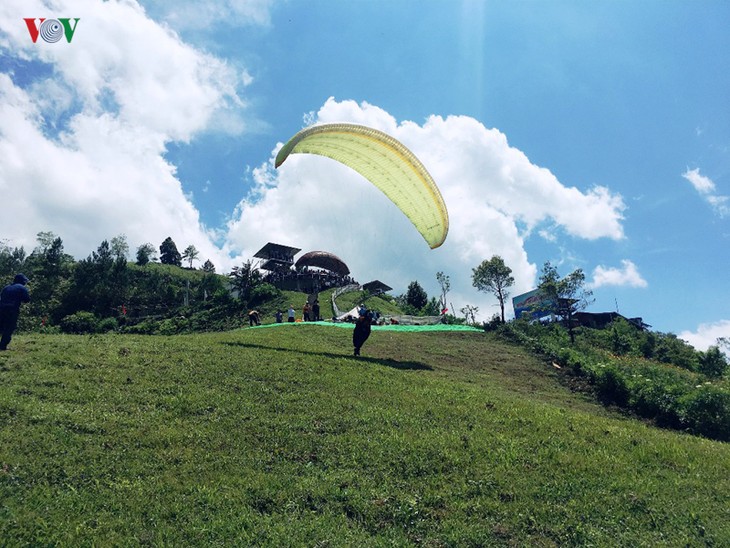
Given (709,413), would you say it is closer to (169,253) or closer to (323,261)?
(323,261)

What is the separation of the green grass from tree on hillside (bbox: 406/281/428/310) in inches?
2363

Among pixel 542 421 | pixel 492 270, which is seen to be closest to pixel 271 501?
pixel 542 421

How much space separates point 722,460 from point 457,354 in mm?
15109

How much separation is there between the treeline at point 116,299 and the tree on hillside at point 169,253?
48901 mm

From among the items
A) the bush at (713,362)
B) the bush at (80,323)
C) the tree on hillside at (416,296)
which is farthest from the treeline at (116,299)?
the bush at (713,362)

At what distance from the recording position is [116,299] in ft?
225

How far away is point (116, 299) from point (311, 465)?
69.3 meters

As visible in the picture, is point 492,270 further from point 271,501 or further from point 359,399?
point 271,501

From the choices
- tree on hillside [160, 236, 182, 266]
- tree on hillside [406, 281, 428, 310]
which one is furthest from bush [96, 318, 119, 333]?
tree on hillside [160, 236, 182, 266]

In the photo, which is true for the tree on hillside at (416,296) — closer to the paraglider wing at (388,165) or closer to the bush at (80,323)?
the bush at (80,323)

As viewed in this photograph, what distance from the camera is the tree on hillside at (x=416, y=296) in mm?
73812

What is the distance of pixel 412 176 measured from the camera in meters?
20.4

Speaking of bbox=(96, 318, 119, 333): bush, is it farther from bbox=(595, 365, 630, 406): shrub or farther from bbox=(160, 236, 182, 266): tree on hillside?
bbox=(160, 236, 182, 266): tree on hillside

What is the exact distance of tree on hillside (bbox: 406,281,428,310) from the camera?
73812 mm
